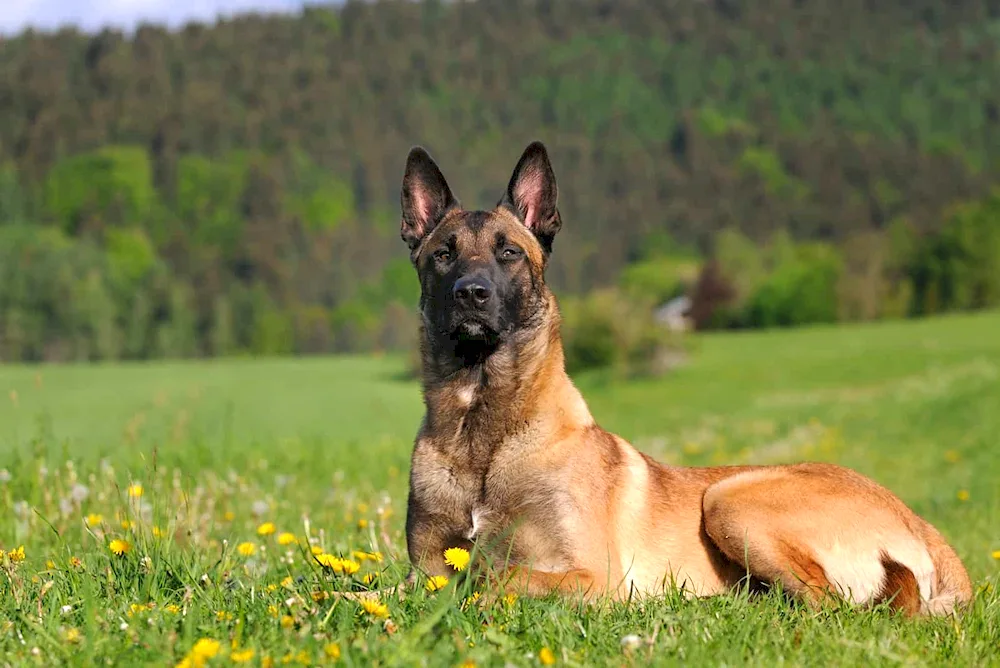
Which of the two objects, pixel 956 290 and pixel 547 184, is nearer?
pixel 547 184

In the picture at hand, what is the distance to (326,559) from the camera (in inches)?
150

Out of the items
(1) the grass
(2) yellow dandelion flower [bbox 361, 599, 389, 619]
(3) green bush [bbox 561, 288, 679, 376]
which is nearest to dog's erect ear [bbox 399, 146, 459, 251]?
(1) the grass

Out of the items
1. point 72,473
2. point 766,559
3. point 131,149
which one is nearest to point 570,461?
point 766,559

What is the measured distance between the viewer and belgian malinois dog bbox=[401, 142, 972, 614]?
13.9 ft

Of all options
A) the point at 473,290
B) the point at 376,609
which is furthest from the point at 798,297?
the point at 376,609

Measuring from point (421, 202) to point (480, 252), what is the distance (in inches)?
25.9

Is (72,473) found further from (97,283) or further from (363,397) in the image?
(97,283)

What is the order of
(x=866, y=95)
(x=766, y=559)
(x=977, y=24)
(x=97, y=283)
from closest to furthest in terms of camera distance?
(x=766, y=559), (x=97, y=283), (x=866, y=95), (x=977, y=24)

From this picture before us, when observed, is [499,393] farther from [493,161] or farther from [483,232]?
[493,161]

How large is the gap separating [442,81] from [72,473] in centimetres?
12088

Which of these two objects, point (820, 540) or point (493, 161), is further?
point (493, 161)

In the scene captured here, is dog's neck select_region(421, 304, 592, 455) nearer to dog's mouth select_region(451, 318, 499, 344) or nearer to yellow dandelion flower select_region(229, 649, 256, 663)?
dog's mouth select_region(451, 318, 499, 344)

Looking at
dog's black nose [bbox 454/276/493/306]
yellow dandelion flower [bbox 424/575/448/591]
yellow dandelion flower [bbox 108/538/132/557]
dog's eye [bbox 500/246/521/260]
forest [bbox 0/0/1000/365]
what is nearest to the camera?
yellow dandelion flower [bbox 424/575/448/591]

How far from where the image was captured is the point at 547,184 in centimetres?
503
